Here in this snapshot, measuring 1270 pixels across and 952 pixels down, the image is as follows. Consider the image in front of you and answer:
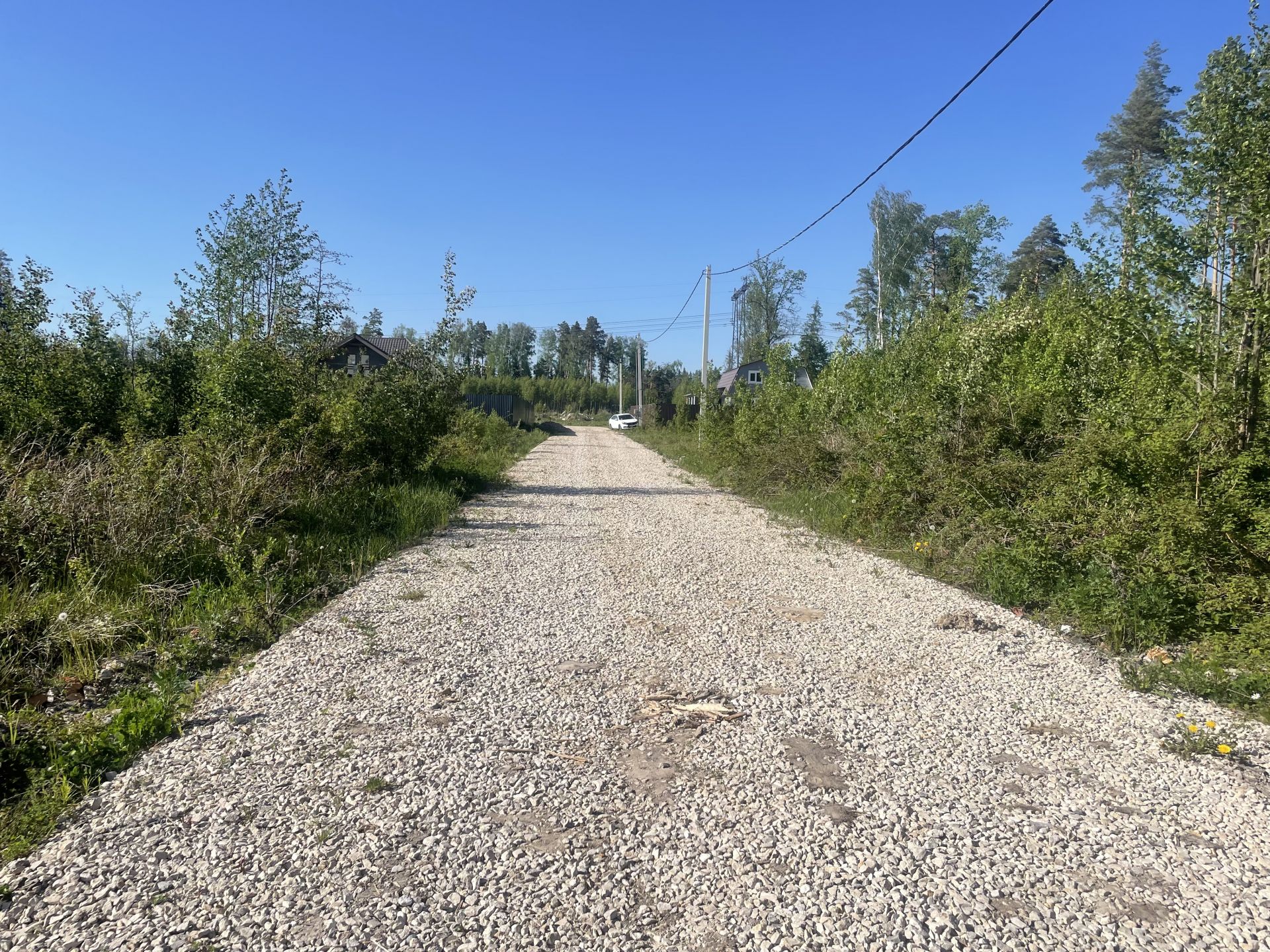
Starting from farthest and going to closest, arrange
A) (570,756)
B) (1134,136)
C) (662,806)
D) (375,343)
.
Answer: (375,343) < (1134,136) < (570,756) < (662,806)

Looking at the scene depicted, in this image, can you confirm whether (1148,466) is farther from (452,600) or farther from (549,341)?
(549,341)

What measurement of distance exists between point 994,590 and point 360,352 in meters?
38.0

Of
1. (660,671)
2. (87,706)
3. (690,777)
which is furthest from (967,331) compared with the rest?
(87,706)

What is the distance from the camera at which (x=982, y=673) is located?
5.04 m

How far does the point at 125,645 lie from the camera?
5254mm

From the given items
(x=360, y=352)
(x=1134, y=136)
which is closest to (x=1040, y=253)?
(x=1134, y=136)

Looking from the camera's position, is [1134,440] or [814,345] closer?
[1134,440]

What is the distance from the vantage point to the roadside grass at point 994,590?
4.50m

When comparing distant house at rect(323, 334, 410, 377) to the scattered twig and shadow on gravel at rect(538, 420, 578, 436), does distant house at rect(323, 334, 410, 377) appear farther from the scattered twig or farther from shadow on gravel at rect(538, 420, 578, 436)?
the scattered twig

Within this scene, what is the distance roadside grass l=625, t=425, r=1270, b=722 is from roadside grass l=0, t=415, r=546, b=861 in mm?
5292

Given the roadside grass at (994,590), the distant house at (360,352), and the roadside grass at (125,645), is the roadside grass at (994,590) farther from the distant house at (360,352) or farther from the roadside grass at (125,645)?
the distant house at (360,352)

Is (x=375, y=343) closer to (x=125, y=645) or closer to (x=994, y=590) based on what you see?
(x=125, y=645)

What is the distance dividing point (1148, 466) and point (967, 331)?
4658 mm

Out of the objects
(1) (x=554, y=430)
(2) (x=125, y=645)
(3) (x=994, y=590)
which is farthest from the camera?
(1) (x=554, y=430)
